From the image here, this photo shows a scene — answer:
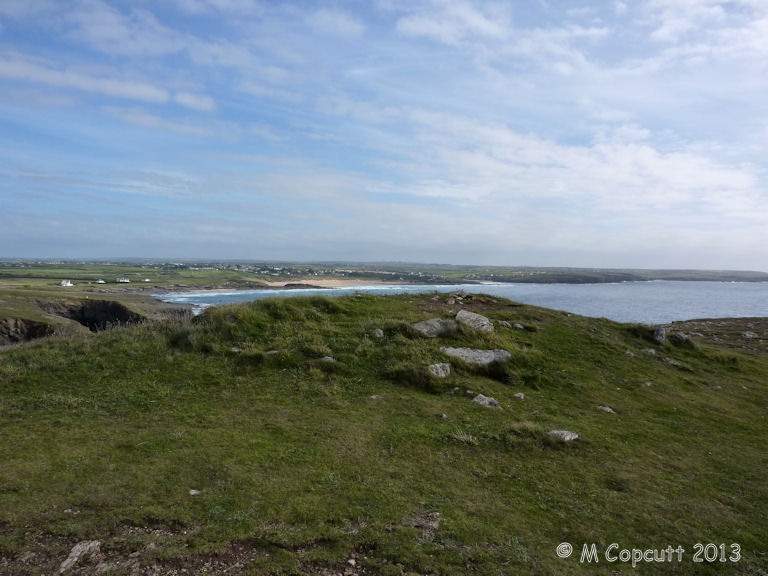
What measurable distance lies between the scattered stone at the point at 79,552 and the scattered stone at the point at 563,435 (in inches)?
391

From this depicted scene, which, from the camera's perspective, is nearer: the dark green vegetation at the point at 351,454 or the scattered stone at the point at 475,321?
the dark green vegetation at the point at 351,454

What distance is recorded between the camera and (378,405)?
12188 millimetres

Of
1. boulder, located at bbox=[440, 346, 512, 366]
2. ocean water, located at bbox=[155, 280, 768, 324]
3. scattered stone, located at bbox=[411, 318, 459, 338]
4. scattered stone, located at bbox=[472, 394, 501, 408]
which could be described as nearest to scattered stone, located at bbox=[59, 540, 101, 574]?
scattered stone, located at bbox=[472, 394, 501, 408]

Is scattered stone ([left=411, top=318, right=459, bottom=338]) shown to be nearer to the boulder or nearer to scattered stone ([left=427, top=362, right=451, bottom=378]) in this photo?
the boulder

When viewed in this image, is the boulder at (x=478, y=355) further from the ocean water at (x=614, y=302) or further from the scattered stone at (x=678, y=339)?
the ocean water at (x=614, y=302)

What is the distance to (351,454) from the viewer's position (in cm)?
911

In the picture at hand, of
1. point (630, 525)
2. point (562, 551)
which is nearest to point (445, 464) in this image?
point (562, 551)

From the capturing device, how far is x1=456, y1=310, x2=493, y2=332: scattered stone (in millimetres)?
18641

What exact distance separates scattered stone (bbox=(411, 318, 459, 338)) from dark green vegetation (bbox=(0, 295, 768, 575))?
746 mm

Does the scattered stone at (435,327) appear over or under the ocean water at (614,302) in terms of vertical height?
over

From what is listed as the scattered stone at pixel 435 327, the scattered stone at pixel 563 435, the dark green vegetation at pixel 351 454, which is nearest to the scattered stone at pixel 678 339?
the dark green vegetation at pixel 351 454

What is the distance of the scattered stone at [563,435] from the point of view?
10273 mm

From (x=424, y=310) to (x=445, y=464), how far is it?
13.0 meters

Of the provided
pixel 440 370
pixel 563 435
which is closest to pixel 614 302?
pixel 440 370
